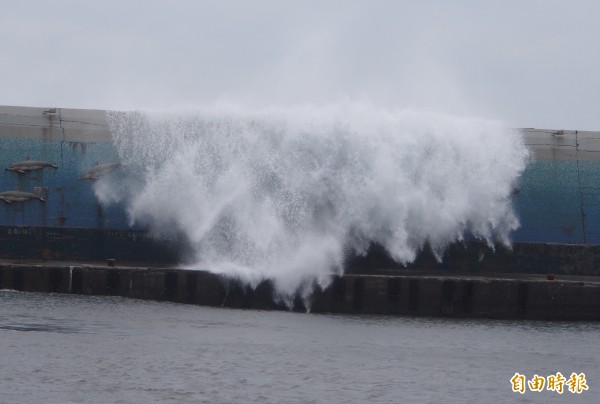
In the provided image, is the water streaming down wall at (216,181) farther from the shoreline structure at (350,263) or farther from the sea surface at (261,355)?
the sea surface at (261,355)

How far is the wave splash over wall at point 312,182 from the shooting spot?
3522 centimetres

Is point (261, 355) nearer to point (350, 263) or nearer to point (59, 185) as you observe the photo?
point (350, 263)

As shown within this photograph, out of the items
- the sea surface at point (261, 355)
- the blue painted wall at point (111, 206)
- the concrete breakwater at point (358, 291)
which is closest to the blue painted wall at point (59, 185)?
the blue painted wall at point (111, 206)

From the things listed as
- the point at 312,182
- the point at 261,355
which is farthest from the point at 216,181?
the point at 261,355

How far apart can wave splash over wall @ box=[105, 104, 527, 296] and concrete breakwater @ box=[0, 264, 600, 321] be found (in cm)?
134

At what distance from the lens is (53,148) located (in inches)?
1453

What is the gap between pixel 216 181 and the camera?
1428 inches

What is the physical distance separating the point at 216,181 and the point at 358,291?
5757mm

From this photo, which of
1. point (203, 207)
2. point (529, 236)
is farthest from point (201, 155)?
point (529, 236)

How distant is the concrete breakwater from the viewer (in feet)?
108

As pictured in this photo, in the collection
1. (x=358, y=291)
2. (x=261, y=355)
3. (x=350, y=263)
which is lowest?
(x=261, y=355)

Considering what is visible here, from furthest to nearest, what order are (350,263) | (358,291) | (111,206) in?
(111,206) → (350,263) → (358,291)

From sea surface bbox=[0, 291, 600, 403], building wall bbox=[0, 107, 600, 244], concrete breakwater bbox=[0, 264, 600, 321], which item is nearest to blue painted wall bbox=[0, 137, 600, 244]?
building wall bbox=[0, 107, 600, 244]

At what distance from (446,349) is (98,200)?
13.0 meters
